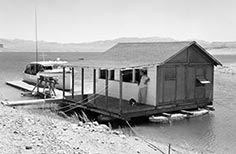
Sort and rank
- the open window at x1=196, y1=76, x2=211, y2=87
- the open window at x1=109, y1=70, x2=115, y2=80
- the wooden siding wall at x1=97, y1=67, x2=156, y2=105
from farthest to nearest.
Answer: the open window at x1=109, y1=70, x2=115, y2=80, the open window at x1=196, y1=76, x2=211, y2=87, the wooden siding wall at x1=97, y1=67, x2=156, y2=105

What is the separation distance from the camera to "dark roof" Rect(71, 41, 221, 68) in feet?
55.4

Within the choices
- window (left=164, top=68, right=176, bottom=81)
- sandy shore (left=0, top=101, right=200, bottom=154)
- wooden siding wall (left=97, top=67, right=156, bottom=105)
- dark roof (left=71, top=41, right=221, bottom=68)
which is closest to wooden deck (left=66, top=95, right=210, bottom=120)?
wooden siding wall (left=97, top=67, right=156, bottom=105)

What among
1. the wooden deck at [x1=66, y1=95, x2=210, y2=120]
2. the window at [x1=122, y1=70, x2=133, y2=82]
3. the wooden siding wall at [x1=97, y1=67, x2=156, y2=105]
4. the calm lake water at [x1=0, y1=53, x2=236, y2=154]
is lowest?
the calm lake water at [x1=0, y1=53, x2=236, y2=154]

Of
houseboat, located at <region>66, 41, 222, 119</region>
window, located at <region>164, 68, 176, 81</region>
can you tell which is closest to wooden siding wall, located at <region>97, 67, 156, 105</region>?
houseboat, located at <region>66, 41, 222, 119</region>

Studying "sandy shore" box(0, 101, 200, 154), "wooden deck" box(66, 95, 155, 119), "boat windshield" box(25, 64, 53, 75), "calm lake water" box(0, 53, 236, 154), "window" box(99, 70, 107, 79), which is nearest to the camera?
"sandy shore" box(0, 101, 200, 154)

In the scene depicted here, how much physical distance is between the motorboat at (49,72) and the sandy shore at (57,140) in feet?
41.3

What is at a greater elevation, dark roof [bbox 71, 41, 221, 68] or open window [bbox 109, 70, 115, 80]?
dark roof [bbox 71, 41, 221, 68]

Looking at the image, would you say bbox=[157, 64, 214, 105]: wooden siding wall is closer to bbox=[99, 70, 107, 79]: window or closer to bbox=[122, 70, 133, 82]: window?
bbox=[122, 70, 133, 82]: window

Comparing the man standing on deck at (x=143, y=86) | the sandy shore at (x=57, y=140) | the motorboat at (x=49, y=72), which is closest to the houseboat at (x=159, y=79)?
the man standing on deck at (x=143, y=86)

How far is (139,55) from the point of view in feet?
62.1

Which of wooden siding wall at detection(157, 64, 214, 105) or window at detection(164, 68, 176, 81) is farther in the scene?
window at detection(164, 68, 176, 81)

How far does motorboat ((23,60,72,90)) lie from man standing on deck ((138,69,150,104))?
8.00 metres

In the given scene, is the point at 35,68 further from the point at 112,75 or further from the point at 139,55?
the point at 139,55

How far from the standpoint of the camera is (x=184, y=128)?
1566 cm
